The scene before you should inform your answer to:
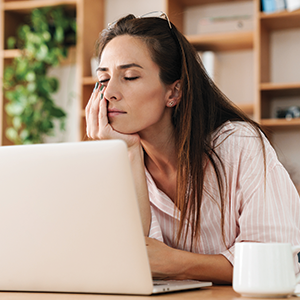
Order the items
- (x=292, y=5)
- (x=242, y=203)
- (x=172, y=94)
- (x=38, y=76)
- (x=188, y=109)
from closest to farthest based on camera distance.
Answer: (x=242, y=203) → (x=188, y=109) → (x=172, y=94) → (x=292, y=5) → (x=38, y=76)

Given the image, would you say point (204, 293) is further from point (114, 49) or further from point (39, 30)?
point (39, 30)

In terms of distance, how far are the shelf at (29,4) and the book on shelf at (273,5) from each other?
1.24 meters

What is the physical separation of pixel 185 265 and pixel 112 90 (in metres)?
0.55

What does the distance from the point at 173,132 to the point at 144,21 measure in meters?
0.34

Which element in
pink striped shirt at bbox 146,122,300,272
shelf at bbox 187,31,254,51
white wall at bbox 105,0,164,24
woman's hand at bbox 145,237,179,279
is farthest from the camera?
white wall at bbox 105,0,164,24

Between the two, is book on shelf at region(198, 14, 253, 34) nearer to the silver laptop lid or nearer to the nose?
the nose

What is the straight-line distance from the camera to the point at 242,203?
1182 millimetres

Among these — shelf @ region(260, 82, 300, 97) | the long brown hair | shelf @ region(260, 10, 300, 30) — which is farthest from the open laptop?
shelf @ region(260, 10, 300, 30)

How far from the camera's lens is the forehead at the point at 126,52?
4.36ft

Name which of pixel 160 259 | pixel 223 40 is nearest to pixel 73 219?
pixel 160 259

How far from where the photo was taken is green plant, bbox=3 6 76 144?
3.15m

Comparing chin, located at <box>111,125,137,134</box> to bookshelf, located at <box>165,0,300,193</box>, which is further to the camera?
bookshelf, located at <box>165,0,300,193</box>

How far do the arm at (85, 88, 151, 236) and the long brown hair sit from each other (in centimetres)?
9

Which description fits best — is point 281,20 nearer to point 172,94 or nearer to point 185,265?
point 172,94
